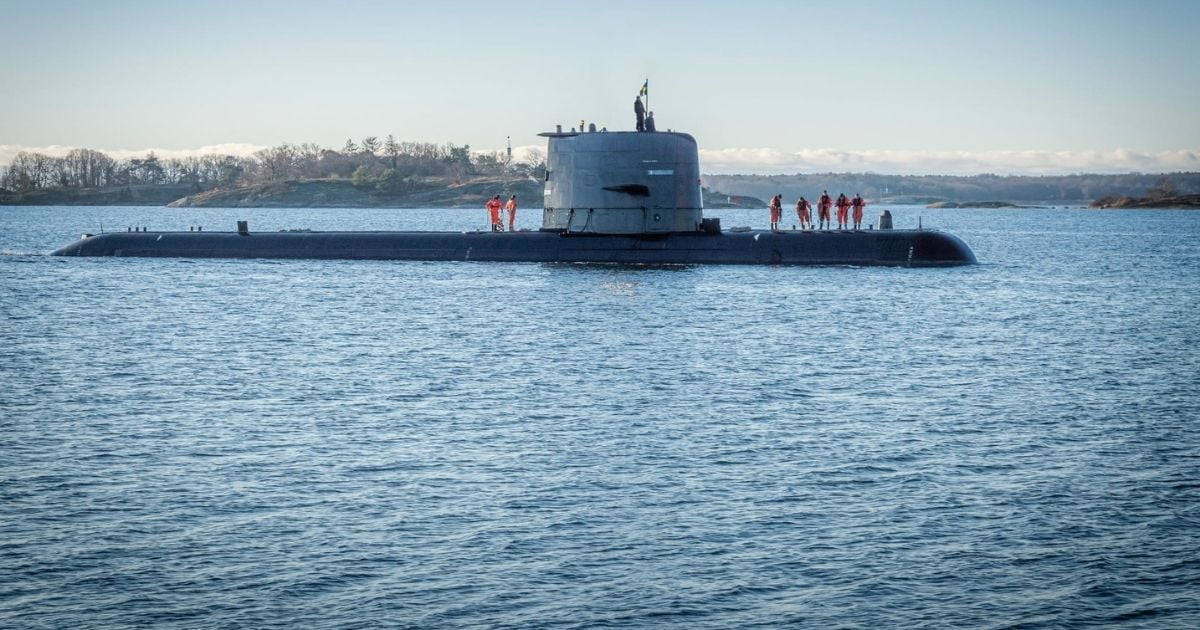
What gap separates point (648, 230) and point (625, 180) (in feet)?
6.43

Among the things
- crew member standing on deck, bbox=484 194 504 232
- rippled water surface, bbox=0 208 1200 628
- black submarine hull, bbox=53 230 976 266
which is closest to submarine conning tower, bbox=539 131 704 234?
black submarine hull, bbox=53 230 976 266

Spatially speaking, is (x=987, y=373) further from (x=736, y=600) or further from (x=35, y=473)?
(x=35, y=473)

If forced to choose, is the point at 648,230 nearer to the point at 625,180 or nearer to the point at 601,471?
the point at 625,180

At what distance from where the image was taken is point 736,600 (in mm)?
12328

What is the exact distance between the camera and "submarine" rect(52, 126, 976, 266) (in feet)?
148

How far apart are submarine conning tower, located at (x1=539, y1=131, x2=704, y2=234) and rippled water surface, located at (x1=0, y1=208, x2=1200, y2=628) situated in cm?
1099

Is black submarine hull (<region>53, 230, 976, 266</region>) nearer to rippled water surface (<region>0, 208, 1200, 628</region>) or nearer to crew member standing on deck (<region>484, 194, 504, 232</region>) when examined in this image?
crew member standing on deck (<region>484, 194, 504, 232</region>)

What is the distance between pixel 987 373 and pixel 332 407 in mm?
12545

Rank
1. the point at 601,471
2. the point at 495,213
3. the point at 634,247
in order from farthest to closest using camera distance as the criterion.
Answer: the point at 495,213, the point at 634,247, the point at 601,471

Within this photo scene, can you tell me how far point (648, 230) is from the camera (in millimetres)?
45969

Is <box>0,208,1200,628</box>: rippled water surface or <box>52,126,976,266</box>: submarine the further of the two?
<box>52,126,976,266</box>: submarine

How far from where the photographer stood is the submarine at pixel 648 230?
148ft

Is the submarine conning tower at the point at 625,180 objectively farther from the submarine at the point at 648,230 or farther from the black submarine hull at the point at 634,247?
the black submarine hull at the point at 634,247

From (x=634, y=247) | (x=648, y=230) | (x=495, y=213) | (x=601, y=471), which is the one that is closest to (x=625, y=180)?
(x=648, y=230)
